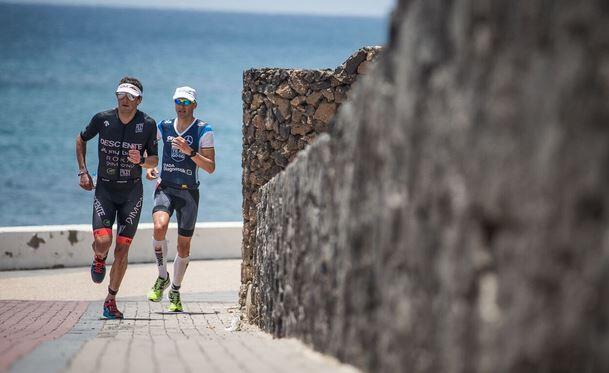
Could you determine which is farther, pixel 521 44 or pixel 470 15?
pixel 470 15

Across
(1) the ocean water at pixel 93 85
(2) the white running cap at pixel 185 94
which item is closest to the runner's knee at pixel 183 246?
(2) the white running cap at pixel 185 94

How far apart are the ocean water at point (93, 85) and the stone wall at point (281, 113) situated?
11.9ft

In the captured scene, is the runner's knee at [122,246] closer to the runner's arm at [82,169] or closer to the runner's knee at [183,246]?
the runner's arm at [82,169]

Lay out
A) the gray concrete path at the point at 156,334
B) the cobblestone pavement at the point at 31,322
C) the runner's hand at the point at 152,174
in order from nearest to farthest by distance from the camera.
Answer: the gray concrete path at the point at 156,334, the cobblestone pavement at the point at 31,322, the runner's hand at the point at 152,174

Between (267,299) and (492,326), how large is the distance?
A: 4.72 m

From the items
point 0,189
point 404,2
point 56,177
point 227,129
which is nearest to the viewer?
point 404,2

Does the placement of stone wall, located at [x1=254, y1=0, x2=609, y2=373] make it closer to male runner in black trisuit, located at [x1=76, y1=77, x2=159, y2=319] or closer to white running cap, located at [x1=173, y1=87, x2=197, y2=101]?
male runner in black trisuit, located at [x1=76, y1=77, x2=159, y2=319]

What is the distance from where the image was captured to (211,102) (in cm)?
7388

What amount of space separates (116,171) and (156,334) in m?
2.13

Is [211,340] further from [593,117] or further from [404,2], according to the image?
[593,117]

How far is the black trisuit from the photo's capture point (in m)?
9.96

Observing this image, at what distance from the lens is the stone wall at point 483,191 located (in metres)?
3.11

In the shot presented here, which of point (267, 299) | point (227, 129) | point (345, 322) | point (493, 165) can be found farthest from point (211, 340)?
point (227, 129)

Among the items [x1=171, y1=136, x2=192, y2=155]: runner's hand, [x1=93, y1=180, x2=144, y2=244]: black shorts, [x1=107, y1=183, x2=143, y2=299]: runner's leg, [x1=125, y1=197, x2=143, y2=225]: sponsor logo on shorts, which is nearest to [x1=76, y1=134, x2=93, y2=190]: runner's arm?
[x1=93, y1=180, x2=144, y2=244]: black shorts
